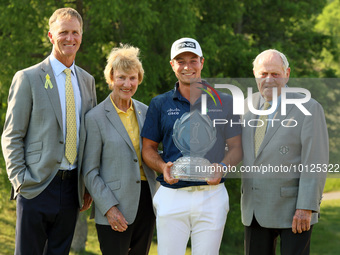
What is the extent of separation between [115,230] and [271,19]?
881cm

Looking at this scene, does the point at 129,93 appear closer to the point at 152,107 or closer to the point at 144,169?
the point at 152,107

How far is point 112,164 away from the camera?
3914 millimetres

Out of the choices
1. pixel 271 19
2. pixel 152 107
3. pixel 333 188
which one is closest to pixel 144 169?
pixel 152 107

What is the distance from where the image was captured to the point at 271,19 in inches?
458

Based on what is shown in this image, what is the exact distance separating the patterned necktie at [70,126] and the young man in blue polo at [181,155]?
52 cm

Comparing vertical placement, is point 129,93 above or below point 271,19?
below

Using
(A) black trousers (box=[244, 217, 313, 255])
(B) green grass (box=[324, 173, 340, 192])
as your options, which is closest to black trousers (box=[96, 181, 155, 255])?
(A) black trousers (box=[244, 217, 313, 255])

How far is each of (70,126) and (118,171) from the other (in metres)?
0.50

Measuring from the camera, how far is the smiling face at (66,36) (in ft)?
12.8

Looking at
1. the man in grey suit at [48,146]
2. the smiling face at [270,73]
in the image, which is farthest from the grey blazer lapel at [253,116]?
the man in grey suit at [48,146]

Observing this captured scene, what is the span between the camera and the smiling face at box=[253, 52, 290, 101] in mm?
3732

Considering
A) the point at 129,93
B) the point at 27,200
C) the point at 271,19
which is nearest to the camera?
the point at 27,200

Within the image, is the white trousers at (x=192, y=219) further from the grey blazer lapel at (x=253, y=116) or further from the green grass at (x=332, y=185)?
the green grass at (x=332, y=185)

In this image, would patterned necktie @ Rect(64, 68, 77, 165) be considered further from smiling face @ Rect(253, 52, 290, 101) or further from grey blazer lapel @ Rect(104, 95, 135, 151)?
smiling face @ Rect(253, 52, 290, 101)
